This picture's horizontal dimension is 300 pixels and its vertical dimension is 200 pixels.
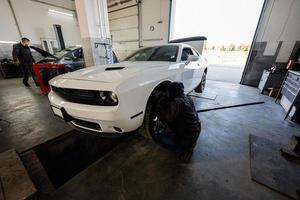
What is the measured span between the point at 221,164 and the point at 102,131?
4.41ft

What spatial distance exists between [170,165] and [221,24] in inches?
270

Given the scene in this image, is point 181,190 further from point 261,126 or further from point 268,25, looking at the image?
point 268,25

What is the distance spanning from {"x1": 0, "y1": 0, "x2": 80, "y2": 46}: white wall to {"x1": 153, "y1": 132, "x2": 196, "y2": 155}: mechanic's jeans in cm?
932

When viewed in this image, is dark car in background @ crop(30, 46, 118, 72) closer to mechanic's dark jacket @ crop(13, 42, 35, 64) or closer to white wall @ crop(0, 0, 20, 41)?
mechanic's dark jacket @ crop(13, 42, 35, 64)

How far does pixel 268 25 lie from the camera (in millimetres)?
4430

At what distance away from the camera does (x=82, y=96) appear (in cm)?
133

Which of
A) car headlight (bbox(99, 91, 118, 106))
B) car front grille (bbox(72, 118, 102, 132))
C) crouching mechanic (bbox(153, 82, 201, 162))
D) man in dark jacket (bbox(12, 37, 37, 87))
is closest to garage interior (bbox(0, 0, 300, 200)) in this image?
crouching mechanic (bbox(153, 82, 201, 162))

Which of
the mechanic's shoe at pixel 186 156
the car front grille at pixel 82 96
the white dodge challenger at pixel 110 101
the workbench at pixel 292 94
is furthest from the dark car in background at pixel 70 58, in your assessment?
the workbench at pixel 292 94

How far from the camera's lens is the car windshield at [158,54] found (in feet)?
7.34

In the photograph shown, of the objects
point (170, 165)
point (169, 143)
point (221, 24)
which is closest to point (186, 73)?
point (169, 143)

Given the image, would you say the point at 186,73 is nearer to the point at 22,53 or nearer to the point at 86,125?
the point at 86,125

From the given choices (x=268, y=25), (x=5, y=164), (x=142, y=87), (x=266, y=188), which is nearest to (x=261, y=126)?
(x=266, y=188)

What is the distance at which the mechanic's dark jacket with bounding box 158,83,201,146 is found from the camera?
1380 mm

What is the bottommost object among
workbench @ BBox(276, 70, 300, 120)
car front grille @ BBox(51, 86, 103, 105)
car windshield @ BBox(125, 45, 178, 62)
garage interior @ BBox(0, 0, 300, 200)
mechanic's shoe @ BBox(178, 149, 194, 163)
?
garage interior @ BBox(0, 0, 300, 200)
